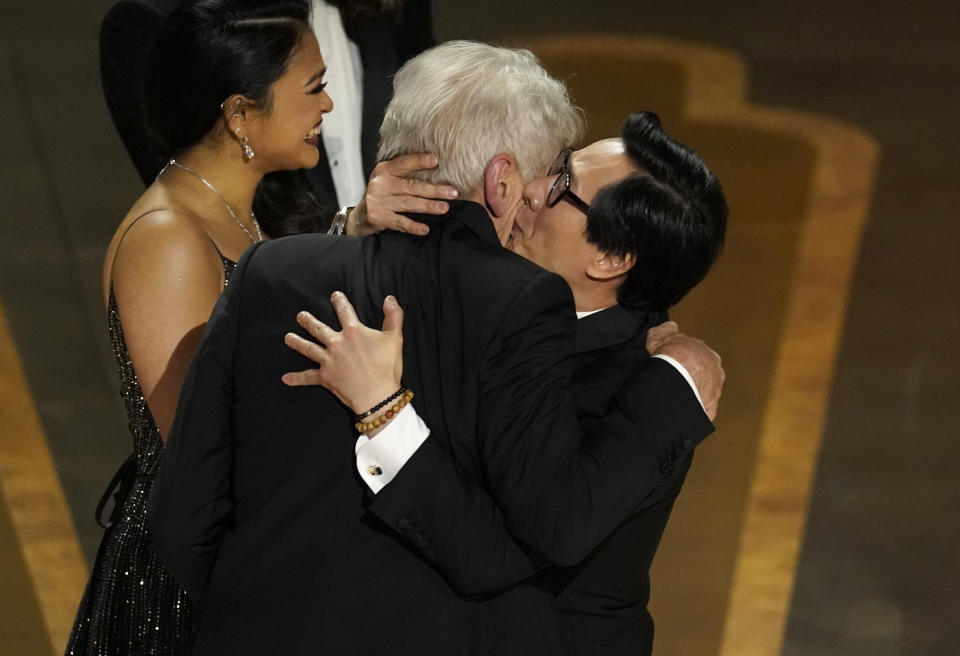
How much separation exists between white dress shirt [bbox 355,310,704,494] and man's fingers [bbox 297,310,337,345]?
117mm

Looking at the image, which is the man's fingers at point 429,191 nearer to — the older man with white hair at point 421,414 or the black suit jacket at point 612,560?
the older man with white hair at point 421,414

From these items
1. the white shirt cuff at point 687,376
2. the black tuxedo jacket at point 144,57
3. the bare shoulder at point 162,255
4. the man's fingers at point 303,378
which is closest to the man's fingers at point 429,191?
the man's fingers at point 303,378

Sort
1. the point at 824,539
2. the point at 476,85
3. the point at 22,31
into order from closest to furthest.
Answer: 1. the point at 476,85
2. the point at 22,31
3. the point at 824,539

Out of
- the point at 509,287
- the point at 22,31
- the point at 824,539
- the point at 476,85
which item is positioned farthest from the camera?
the point at 824,539

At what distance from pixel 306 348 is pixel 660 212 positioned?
0.51 meters

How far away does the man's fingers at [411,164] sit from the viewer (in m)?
1.32

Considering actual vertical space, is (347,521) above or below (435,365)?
below

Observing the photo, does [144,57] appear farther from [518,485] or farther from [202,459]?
[518,485]

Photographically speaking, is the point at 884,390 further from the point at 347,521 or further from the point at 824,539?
the point at 347,521

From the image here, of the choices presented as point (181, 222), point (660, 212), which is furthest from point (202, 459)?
point (660, 212)

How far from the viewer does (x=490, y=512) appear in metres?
1.24

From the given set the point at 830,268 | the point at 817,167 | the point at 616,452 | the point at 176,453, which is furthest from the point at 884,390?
the point at 176,453

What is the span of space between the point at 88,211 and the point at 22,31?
52 centimetres

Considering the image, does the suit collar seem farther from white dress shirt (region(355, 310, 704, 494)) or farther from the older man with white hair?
white dress shirt (region(355, 310, 704, 494))
